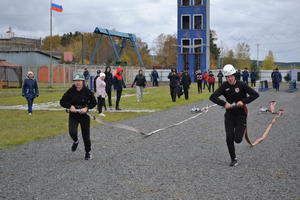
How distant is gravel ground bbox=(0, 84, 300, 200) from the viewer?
628 centimetres

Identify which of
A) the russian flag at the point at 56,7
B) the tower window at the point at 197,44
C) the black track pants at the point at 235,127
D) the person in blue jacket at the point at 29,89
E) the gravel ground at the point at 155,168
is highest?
the russian flag at the point at 56,7

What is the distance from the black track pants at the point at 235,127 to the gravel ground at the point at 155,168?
0.48 m

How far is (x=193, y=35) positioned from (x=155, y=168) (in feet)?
185

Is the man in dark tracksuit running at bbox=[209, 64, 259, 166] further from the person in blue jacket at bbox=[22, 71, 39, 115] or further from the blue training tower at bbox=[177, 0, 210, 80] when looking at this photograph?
the blue training tower at bbox=[177, 0, 210, 80]

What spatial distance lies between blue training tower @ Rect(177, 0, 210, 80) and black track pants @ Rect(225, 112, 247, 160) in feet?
A: 176

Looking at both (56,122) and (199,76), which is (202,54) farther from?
(56,122)

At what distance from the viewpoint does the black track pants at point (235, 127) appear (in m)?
8.30

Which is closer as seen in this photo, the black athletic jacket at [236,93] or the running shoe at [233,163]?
the running shoe at [233,163]

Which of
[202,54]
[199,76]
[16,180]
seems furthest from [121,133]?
[202,54]

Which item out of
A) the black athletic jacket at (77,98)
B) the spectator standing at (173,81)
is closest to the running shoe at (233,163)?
the black athletic jacket at (77,98)

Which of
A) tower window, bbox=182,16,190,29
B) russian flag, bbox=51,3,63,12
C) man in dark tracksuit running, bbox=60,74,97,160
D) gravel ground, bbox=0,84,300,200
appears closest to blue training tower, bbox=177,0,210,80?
tower window, bbox=182,16,190,29

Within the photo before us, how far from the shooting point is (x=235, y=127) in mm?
8500

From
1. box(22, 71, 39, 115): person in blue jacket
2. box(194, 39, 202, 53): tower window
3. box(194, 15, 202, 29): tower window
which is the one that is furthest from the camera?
box(194, 15, 202, 29): tower window

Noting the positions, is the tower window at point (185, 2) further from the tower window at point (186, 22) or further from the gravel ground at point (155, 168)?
the gravel ground at point (155, 168)
